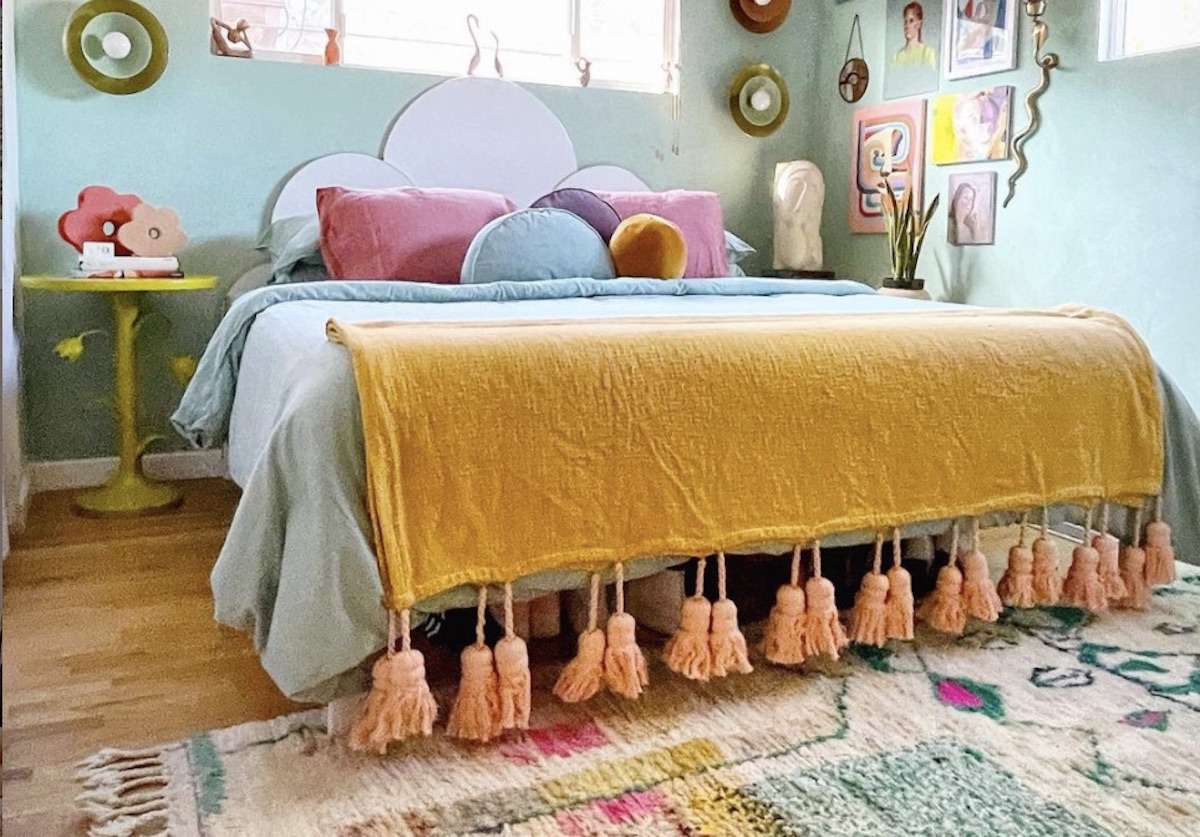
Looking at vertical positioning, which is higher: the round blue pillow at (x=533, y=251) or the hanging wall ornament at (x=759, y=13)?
the hanging wall ornament at (x=759, y=13)

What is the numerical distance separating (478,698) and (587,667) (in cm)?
18

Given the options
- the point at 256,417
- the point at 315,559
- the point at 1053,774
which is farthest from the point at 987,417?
the point at 256,417

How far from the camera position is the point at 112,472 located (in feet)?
10.9

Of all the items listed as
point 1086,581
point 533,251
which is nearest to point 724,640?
point 1086,581

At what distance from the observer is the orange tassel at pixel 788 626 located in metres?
1.83

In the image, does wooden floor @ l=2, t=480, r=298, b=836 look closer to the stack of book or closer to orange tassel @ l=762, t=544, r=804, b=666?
the stack of book

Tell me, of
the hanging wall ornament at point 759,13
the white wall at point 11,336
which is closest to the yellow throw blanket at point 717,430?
the white wall at point 11,336

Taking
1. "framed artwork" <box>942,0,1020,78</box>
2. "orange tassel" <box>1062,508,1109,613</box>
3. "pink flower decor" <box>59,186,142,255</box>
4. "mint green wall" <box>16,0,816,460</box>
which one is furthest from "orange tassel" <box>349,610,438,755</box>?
"framed artwork" <box>942,0,1020,78</box>

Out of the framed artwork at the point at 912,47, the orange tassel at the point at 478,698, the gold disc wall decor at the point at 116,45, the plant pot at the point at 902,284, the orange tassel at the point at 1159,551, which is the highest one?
the framed artwork at the point at 912,47

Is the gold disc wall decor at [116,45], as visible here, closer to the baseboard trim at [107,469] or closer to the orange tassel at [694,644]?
the baseboard trim at [107,469]

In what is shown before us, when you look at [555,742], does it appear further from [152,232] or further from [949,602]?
[152,232]

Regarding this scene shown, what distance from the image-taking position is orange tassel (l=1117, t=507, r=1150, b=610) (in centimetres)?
216

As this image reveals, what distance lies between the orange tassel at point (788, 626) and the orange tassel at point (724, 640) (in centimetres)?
9

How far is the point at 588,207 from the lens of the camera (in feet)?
10.5
